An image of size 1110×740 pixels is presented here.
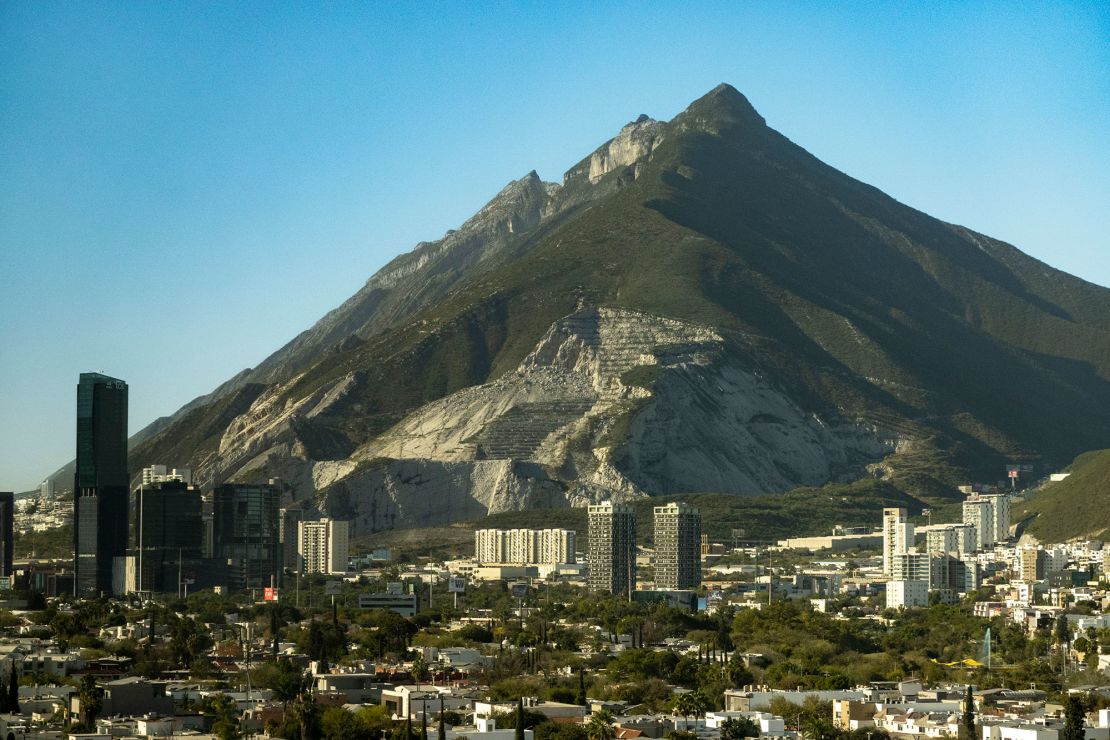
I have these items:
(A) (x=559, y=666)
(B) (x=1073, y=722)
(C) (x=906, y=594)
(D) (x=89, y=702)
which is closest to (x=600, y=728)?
(B) (x=1073, y=722)

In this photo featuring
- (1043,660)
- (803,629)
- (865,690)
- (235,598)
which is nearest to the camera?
(865,690)

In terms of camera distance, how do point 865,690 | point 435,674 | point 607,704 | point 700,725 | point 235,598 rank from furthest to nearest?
point 235,598
point 435,674
point 865,690
point 607,704
point 700,725

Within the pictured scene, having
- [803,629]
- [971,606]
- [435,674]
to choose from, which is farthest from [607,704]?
[971,606]

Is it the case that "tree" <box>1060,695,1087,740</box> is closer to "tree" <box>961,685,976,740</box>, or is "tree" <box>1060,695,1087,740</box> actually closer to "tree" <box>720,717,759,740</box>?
Answer: "tree" <box>961,685,976,740</box>

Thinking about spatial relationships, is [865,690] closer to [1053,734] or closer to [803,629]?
[1053,734]

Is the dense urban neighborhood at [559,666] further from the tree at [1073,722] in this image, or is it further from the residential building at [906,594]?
the residential building at [906,594]

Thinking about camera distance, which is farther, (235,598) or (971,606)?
(235,598)

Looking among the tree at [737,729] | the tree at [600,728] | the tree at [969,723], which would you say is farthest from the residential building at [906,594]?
the tree at [600,728]

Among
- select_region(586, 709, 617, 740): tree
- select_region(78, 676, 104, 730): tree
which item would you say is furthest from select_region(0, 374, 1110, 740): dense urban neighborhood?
select_region(586, 709, 617, 740): tree
